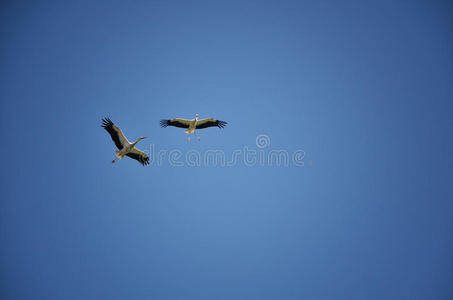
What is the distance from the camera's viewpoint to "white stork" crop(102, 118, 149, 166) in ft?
43.4

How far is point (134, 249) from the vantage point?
5756 centimetres

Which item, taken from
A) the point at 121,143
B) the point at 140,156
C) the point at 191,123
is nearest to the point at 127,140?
the point at 121,143

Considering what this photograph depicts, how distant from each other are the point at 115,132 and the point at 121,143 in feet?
2.31

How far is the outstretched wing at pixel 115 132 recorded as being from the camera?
13.2 m

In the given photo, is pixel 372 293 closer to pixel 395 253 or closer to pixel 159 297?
pixel 395 253

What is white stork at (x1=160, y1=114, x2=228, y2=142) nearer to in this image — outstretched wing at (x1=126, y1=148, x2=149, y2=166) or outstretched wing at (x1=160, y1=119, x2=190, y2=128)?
outstretched wing at (x1=160, y1=119, x2=190, y2=128)

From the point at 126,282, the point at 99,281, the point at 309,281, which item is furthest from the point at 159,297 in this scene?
the point at 309,281

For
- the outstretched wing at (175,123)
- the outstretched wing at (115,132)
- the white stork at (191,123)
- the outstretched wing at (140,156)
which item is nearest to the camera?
the outstretched wing at (115,132)

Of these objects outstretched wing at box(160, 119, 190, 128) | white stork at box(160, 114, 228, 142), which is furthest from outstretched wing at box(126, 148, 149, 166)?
white stork at box(160, 114, 228, 142)

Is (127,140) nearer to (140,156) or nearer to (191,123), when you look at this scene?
(140,156)

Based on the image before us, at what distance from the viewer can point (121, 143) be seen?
546 inches

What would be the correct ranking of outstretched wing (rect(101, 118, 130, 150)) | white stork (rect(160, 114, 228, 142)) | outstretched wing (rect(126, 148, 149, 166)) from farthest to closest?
white stork (rect(160, 114, 228, 142)) < outstretched wing (rect(126, 148, 149, 166)) < outstretched wing (rect(101, 118, 130, 150))

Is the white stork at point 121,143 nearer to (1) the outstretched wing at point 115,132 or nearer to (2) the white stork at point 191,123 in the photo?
(1) the outstretched wing at point 115,132

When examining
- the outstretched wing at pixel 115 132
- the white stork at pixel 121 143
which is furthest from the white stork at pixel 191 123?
the outstretched wing at pixel 115 132
